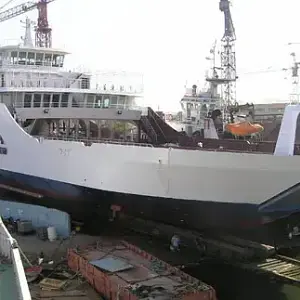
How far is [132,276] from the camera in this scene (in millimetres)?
10344

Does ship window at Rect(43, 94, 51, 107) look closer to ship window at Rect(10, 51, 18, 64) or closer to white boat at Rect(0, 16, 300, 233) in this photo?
white boat at Rect(0, 16, 300, 233)

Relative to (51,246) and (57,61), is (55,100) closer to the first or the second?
(57,61)

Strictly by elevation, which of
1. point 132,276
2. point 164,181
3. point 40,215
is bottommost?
point 132,276

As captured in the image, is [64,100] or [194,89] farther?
[194,89]

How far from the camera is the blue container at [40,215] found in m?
15.2

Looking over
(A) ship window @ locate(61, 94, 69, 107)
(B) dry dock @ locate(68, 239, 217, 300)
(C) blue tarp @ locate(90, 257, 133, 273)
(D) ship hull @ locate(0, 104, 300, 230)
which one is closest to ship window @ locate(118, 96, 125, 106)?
(A) ship window @ locate(61, 94, 69, 107)

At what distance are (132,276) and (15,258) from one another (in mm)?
3833

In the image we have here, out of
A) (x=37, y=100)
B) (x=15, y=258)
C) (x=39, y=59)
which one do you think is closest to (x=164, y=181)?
(x=15, y=258)

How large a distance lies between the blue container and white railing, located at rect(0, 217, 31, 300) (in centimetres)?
643

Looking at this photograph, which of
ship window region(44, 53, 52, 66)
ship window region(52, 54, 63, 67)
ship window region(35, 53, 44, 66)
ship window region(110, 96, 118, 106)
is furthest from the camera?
ship window region(52, 54, 63, 67)

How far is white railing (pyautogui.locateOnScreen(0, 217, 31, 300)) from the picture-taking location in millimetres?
5964

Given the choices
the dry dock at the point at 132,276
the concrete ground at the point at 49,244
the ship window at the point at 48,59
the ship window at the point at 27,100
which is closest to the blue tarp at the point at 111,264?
the dry dock at the point at 132,276

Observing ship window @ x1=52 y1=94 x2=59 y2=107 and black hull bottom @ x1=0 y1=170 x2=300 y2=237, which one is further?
ship window @ x1=52 y1=94 x2=59 y2=107

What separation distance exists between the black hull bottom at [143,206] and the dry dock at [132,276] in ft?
5.74
